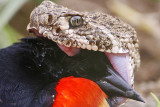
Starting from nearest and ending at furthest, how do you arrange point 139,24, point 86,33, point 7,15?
1. point 86,33
2. point 7,15
3. point 139,24

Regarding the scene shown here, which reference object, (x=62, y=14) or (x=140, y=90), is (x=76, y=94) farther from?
(x=140, y=90)

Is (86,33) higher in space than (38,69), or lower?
higher

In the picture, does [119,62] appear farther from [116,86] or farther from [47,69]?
[47,69]

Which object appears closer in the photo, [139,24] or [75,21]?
[75,21]

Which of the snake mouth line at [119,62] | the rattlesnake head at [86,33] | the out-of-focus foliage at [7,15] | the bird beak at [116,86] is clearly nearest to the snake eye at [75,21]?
the rattlesnake head at [86,33]

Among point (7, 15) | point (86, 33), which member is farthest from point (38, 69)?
point (7, 15)

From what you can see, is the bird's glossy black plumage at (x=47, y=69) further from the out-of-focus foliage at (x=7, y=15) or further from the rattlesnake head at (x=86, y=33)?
the out-of-focus foliage at (x=7, y=15)
